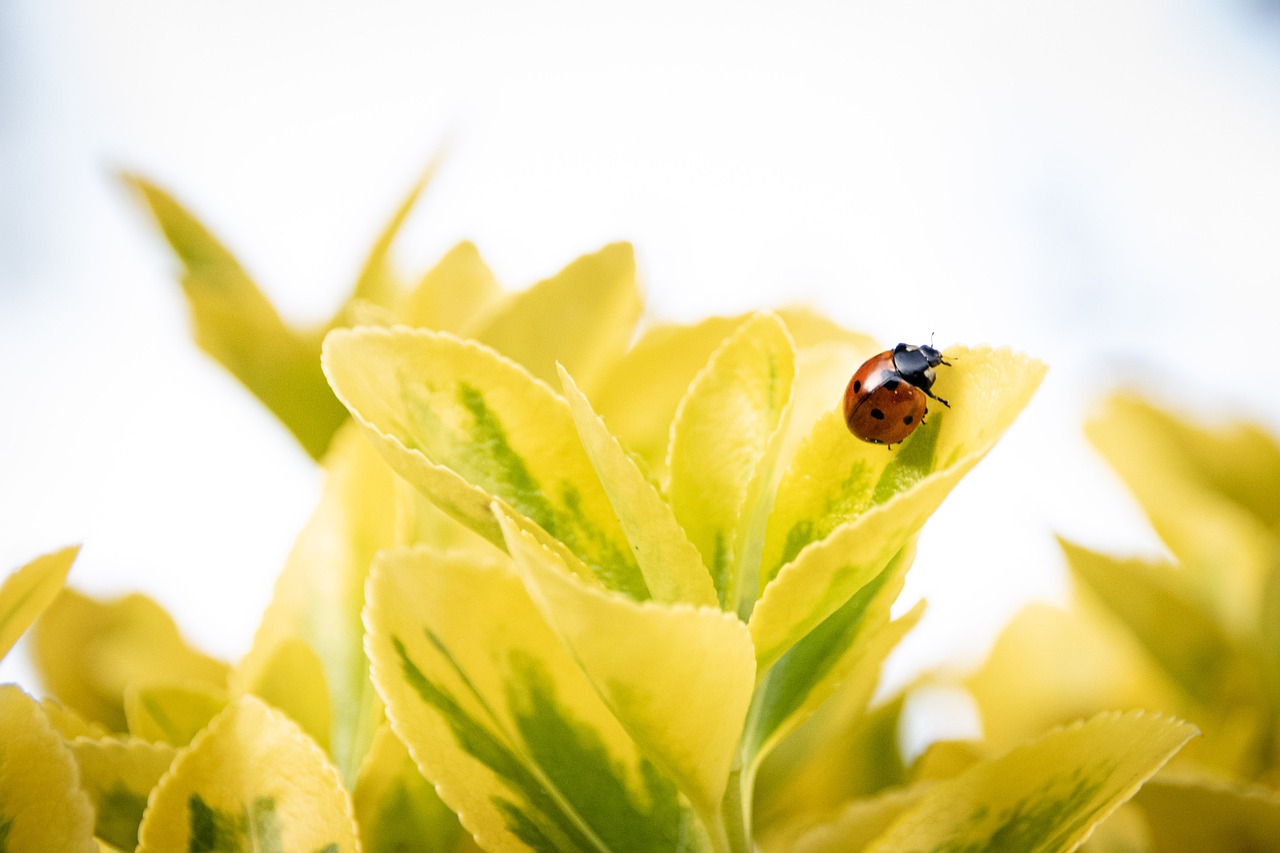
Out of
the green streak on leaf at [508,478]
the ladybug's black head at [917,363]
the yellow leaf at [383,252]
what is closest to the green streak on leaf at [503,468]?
the green streak on leaf at [508,478]

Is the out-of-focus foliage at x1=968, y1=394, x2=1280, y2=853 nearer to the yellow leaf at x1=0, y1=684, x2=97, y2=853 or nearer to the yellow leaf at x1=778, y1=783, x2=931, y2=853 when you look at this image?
the yellow leaf at x1=778, y1=783, x2=931, y2=853

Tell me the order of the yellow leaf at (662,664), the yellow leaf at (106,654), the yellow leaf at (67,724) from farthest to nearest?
the yellow leaf at (106,654)
the yellow leaf at (67,724)
the yellow leaf at (662,664)

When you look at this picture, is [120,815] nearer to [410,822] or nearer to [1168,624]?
[410,822]

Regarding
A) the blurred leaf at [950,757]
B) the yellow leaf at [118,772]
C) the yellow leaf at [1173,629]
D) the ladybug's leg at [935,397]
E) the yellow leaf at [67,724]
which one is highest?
the ladybug's leg at [935,397]

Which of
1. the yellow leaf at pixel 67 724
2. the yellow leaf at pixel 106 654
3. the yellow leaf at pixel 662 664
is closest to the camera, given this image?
the yellow leaf at pixel 662 664

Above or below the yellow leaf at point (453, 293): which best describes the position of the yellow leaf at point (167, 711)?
below

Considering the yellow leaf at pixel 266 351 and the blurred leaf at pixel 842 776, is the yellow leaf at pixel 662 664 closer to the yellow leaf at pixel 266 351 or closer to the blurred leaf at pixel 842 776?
the blurred leaf at pixel 842 776
